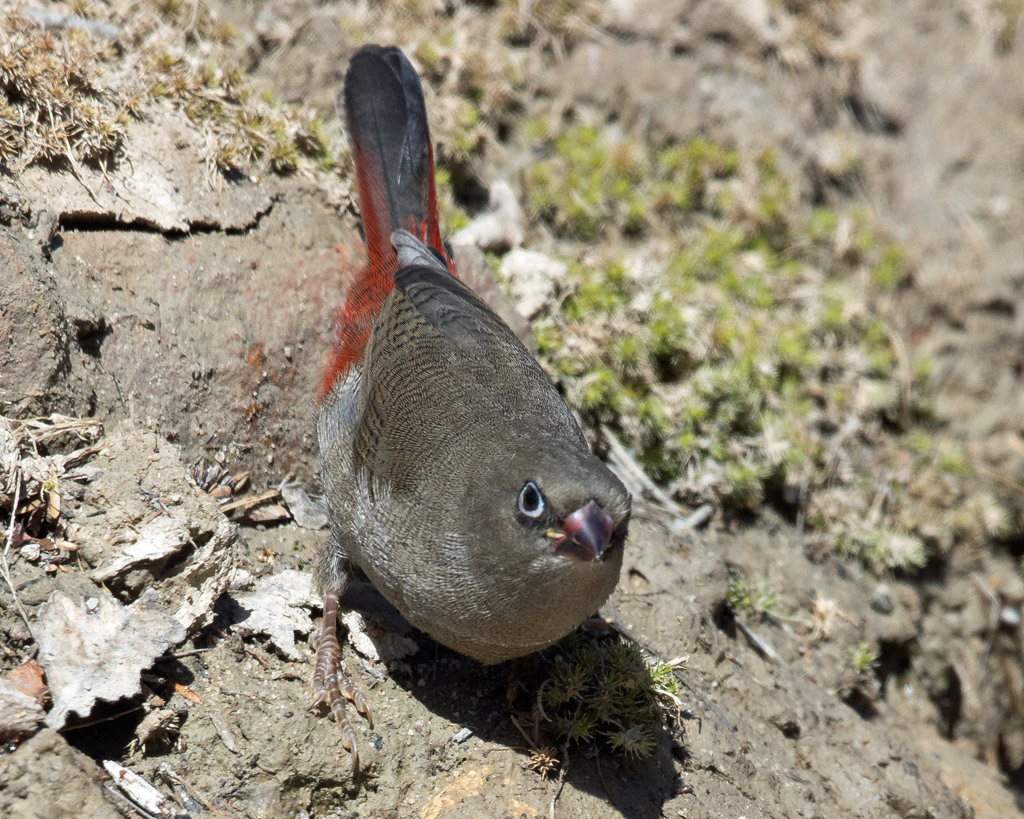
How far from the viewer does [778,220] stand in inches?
265

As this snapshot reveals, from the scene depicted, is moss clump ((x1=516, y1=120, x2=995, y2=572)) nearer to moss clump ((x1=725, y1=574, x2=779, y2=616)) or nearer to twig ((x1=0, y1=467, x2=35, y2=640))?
moss clump ((x1=725, y1=574, x2=779, y2=616))

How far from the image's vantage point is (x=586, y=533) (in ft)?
10.5

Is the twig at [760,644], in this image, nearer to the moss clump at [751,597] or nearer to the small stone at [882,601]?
the moss clump at [751,597]

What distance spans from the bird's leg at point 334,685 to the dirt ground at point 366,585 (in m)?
0.06

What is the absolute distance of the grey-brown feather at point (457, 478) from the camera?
336cm

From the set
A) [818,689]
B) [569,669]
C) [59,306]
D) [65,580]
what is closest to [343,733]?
[569,669]

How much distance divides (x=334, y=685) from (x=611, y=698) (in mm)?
1122

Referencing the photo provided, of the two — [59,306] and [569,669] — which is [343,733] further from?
[59,306]

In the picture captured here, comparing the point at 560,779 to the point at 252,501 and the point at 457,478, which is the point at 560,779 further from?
the point at 252,501

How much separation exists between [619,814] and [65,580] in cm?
229

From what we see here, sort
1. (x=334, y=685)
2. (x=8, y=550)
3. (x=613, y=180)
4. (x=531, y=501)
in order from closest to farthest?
(x=531, y=501)
(x=8, y=550)
(x=334, y=685)
(x=613, y=180)

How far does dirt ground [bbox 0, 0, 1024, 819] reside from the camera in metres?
3.65

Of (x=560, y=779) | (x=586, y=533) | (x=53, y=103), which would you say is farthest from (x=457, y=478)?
(x=53, y=103)

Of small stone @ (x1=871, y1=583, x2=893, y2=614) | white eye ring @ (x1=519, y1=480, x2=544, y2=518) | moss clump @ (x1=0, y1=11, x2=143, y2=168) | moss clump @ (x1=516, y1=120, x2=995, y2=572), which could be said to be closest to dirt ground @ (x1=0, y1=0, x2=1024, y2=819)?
small stone @ (x1=871, y1=583, x2=893, y2=614)
